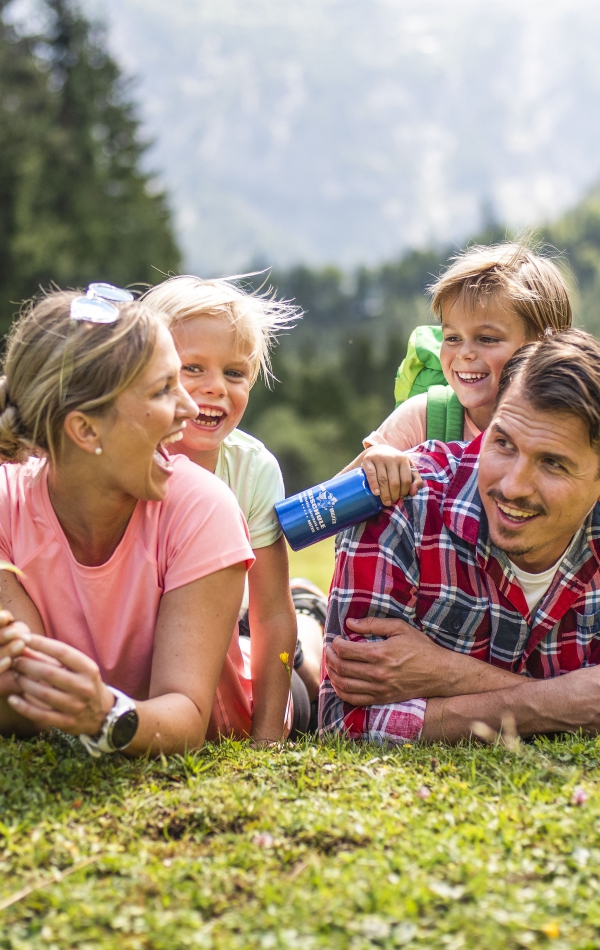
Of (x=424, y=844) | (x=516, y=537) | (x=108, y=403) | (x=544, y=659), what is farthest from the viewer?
(x=544, y=659)

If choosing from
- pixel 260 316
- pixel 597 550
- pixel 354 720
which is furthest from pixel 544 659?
pixel 260 316

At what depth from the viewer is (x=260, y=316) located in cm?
443

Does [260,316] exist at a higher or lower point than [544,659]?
higher

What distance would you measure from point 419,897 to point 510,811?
0.65 metres

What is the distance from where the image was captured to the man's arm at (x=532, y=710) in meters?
3.82

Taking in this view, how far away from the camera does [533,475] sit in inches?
145

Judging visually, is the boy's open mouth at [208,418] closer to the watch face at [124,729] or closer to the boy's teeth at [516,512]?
the boy's teeth at [516,512]

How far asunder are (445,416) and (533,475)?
1303 millimetres

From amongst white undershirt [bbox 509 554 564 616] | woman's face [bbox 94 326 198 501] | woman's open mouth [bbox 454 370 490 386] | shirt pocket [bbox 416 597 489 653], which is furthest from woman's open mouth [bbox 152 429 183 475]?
woman's open mouth [bbox 454 370 490 386]

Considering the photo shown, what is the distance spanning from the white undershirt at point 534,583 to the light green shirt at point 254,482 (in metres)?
1.13

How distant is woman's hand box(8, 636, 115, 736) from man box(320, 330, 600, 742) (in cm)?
138

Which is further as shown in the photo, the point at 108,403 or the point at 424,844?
the point at 108,403

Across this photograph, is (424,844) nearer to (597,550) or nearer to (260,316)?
(597,550)

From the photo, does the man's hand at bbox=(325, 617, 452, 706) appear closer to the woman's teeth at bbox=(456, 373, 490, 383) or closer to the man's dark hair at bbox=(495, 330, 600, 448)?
the man's dark hair at bbox=(495, 330, 600, 448)
